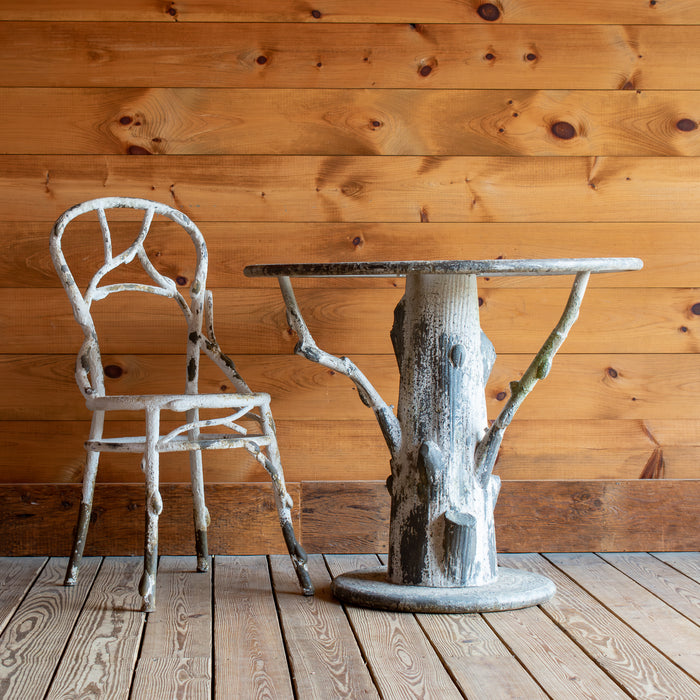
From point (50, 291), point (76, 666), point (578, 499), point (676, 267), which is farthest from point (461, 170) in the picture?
point (76, 666)

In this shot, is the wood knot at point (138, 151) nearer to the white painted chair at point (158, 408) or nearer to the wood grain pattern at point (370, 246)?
the wood grain pattern at point (370, 246)

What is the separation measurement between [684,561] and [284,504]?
1015 mm

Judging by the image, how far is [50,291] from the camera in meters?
2.20

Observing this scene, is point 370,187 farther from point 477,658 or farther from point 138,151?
point 477,658

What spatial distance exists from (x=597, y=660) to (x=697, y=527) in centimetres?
98

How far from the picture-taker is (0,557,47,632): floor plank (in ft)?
5.62

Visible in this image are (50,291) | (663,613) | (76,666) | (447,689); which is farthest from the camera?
(50,291)

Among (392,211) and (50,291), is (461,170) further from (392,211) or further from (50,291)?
(50,291)

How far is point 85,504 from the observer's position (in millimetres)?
1924

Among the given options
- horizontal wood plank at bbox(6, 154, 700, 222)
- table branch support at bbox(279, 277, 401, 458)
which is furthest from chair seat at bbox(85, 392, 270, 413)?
horizontal wood plank at bbox(6, 154, 700, 222)

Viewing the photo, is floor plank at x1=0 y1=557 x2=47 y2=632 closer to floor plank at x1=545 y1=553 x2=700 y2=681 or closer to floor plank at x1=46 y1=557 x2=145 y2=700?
floor plank at x1=46 y1=557 x2=145 y2=700

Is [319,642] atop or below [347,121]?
below

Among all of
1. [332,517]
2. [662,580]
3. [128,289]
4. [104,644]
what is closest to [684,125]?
[662,580]

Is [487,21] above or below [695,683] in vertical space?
above
